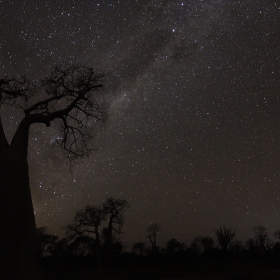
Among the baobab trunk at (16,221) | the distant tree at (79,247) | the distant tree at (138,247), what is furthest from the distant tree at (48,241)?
the baobab trunk at (16,221)

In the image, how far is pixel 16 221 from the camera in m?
5.95

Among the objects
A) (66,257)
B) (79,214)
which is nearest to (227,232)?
(79,214)

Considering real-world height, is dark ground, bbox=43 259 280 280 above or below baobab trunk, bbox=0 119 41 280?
below

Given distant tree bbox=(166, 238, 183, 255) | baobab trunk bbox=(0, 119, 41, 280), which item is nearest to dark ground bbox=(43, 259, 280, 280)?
baobab trunk bbox=(0, 119, 41, 280)

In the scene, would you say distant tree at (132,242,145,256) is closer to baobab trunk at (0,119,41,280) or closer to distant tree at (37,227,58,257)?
distant tree at (37,227,58,257)

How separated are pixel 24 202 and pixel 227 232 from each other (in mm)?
24751

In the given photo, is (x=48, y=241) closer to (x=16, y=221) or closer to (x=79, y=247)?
(x=79, y=247)

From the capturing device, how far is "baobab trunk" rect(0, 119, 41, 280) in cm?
572

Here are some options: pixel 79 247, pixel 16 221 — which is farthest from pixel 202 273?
pixel 79 247

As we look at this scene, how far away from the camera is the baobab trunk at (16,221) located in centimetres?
572

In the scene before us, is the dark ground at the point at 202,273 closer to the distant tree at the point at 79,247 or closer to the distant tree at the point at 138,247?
the distant tree at the point at 79,247

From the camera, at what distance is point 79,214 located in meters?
29.5

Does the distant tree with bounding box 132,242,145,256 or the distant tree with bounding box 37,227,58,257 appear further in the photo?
the distant tree with bounding box 132,242,145,256

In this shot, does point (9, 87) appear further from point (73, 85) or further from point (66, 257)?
point (66, 257)
